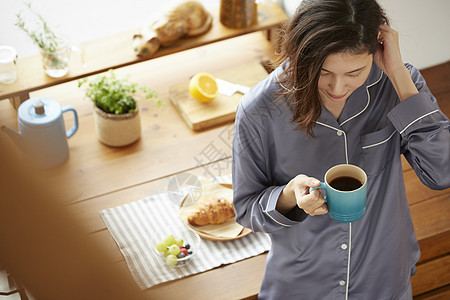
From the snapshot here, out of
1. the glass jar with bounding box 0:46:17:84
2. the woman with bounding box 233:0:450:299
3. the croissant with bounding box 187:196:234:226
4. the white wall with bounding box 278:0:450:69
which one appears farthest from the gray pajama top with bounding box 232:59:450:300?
the glass jar with bounding box 0:46:17:84

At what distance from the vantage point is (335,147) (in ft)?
4.97

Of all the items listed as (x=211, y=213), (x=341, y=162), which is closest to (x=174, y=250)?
(x=211, y=213)

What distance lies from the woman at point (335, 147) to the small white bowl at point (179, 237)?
1.24 ft

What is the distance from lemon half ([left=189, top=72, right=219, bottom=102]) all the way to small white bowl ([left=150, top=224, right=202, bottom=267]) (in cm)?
60

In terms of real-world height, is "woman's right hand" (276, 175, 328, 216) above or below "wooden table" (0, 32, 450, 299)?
above

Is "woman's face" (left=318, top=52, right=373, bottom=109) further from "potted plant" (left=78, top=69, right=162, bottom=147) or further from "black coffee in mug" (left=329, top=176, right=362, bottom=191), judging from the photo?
"potted plant" (left=78, top=69, right=162, bottom=147)

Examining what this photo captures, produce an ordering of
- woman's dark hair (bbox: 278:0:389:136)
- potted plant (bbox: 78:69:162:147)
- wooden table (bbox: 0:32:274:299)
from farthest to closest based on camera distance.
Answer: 1. potted plant (bbox: 78:69:162:147)
2. wooden table (bbox: 0:32:274:299)
3. woman's dark hair (bbox: 278:0:389:136)

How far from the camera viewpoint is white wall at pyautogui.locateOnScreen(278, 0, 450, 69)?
8.41 feet

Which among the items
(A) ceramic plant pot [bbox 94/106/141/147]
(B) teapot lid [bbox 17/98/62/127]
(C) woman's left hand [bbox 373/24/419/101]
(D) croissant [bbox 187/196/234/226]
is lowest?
(D) croissant [bbox 187/196/234/226]

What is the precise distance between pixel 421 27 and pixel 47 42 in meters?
1.63

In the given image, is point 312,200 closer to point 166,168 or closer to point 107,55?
point 166,168

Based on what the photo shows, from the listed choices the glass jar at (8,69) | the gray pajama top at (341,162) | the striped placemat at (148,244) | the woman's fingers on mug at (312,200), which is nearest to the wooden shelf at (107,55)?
the glass jar at (8,69)

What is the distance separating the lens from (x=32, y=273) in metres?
0.16

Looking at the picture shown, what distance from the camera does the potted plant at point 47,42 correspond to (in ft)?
7.68
